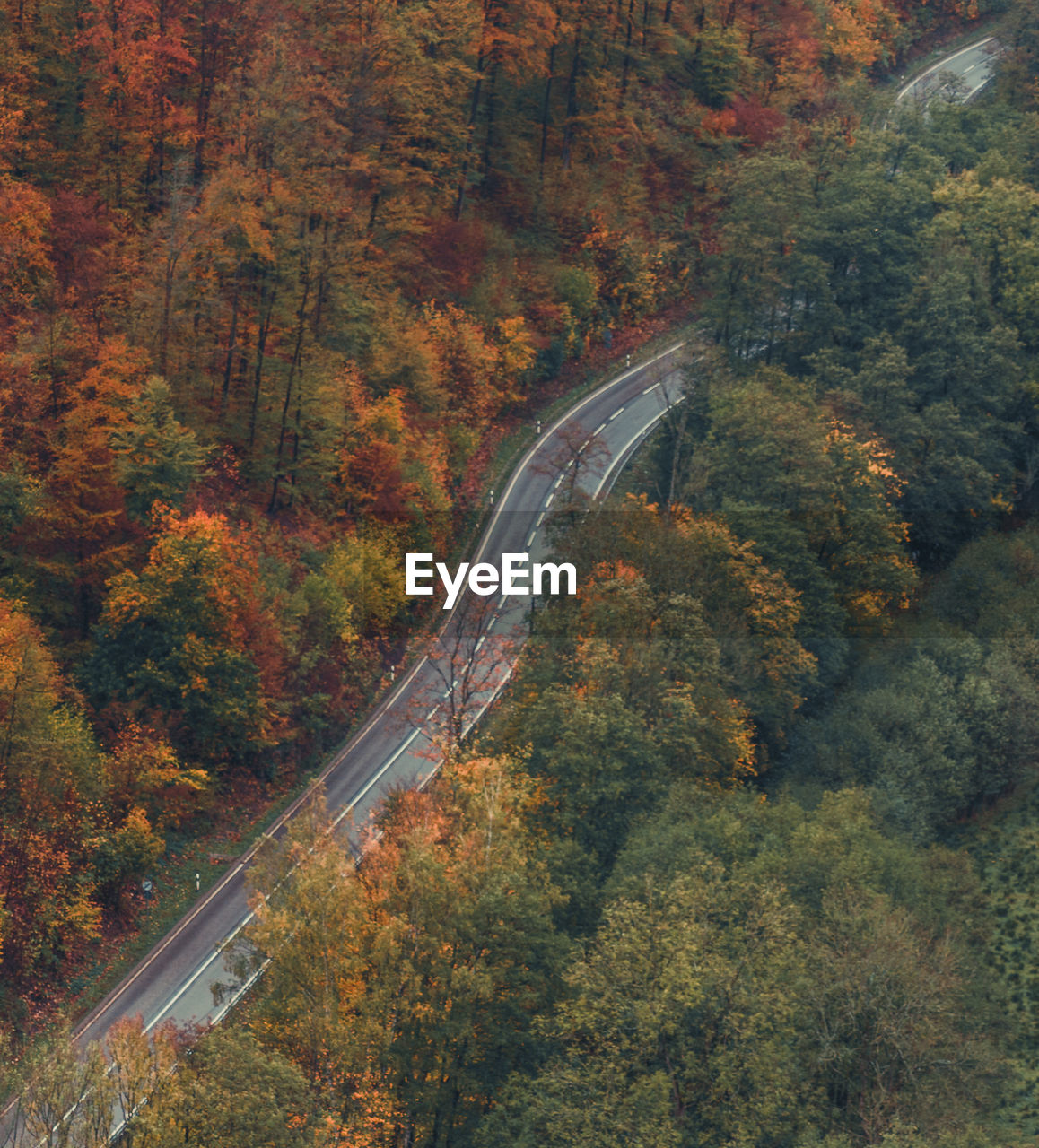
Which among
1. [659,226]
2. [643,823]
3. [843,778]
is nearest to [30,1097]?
[643,823]

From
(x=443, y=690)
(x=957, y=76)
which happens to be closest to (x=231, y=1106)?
(x=443, y=690)

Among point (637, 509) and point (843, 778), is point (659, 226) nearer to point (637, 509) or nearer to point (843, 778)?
point (637, 509)

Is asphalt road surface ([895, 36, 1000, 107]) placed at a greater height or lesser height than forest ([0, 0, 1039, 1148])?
greater

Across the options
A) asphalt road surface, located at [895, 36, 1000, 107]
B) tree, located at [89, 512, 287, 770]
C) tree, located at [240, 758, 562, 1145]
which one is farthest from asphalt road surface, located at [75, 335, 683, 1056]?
asphalt road surface, located at [895, 36, 1000, 107]

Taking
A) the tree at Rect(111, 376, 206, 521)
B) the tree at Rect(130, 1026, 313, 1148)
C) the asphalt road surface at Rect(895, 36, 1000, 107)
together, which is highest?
the asphalt road surface at Rect(895, 36, 1000, 107)

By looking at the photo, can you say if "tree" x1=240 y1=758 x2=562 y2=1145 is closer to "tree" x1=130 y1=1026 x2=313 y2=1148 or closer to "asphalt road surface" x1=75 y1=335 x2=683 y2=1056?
"tree" x1=130 y1=1026 x2=313 y2=1148

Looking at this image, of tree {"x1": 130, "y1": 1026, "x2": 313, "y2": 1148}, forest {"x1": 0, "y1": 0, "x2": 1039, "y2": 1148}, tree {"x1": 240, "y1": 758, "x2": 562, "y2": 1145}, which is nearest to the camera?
tree {"x1": 130, "y1": 1026, "x2": 313, "y2": 1148}

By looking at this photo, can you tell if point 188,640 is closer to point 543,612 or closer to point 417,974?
point 543,612
